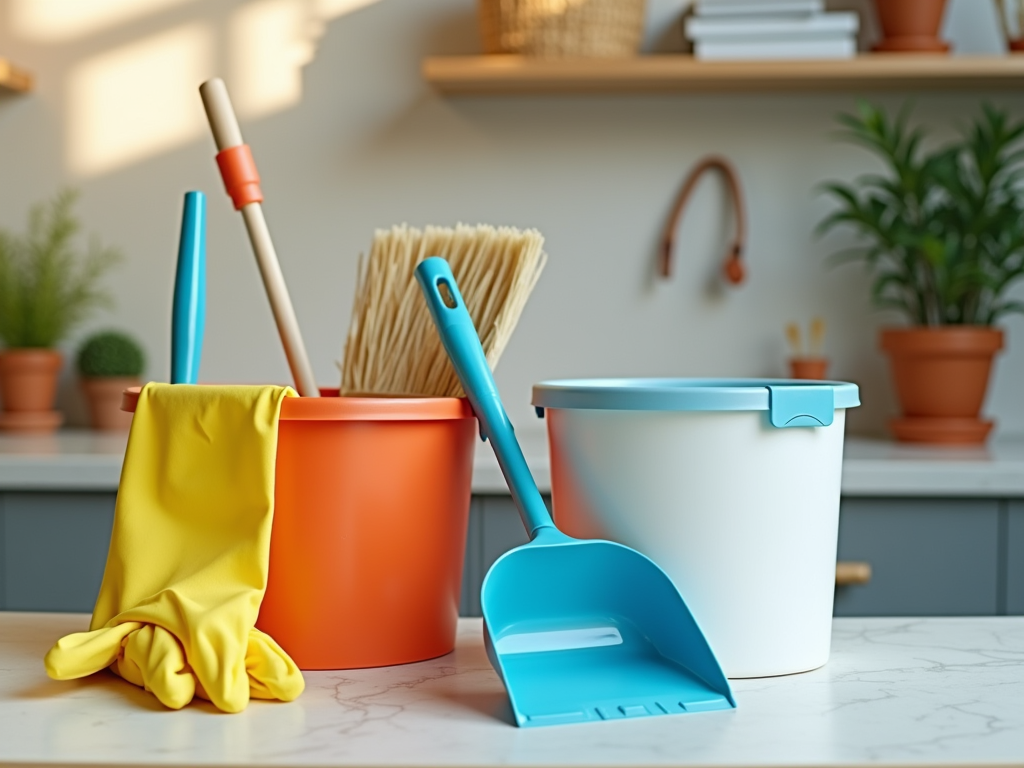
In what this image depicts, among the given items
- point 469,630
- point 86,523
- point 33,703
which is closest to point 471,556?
point 86,523

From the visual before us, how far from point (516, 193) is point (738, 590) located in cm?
159

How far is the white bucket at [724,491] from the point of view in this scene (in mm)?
533

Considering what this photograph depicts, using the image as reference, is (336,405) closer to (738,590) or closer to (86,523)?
(738,590)

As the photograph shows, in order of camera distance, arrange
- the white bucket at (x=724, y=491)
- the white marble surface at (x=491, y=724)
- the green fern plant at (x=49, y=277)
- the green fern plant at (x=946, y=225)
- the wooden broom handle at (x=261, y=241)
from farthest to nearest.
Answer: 1. the green fern plant at (x=49, y=277)
2. the green fern plant at (x=946, y=225)
3. the wooden broom handle at (x=261, y=241)
4. the white bucket at (x=724, y=491)
5. the white marble surface at (x=491, y=724)

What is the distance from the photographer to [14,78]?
6.55 ft

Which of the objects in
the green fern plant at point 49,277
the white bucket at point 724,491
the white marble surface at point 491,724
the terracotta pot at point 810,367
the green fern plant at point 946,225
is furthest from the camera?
the green fern plant at point 49,277

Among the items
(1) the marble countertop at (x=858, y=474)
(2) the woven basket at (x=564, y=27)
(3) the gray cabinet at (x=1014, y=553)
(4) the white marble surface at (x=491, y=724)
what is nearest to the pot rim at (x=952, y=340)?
(1) the marble countertop at (x=858, y=474)

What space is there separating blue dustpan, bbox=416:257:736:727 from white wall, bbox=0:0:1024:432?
148cm

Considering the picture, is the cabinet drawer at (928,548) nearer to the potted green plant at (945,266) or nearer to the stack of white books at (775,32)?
the potted green plant at (945,266)

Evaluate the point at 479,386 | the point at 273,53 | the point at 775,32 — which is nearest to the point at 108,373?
the point at 273,53

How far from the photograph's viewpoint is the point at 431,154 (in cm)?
207

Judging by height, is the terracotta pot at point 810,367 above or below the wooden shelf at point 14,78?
below

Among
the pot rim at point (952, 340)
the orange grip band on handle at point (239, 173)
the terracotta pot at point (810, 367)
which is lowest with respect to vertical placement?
the terracotta pot at point (810, 367)

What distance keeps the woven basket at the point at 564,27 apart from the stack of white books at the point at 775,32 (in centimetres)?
12
